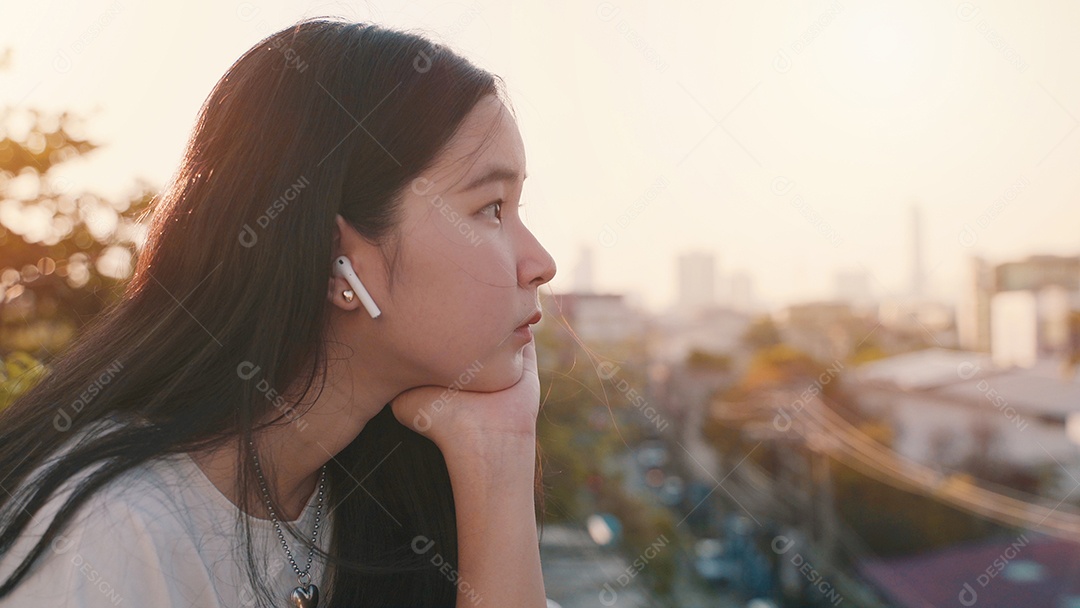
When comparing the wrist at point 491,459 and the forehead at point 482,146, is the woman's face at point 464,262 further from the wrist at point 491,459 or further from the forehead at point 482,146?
the wrist at point 491,459

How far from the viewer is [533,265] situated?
56.2 inches

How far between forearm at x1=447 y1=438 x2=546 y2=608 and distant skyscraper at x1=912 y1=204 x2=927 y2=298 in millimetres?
30950

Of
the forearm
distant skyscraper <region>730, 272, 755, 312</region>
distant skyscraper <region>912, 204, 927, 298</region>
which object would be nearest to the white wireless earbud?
the forearm

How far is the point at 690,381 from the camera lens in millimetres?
33750

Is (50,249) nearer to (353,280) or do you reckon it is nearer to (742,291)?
(353,280)

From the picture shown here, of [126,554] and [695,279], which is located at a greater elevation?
[126,554]

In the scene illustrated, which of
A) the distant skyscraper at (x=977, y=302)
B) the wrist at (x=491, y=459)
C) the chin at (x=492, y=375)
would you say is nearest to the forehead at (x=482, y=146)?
the chin at (x=492, y=375)

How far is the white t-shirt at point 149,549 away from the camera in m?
1.07

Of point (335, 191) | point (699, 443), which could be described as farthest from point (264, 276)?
point (699, 443)

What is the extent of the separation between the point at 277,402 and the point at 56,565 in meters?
0.36

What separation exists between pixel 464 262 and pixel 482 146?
0.61 feet

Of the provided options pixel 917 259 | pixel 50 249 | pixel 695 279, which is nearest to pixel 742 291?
pixel 695 279

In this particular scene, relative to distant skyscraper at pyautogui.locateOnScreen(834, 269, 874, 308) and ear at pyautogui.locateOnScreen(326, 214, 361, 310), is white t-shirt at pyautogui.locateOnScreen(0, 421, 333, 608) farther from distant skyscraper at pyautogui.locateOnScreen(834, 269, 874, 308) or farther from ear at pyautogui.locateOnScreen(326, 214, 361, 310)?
distant skyscraper at pyautogui.locateOnScreen(834, 269, 874, 308)

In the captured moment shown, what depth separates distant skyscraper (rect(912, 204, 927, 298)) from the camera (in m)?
29.9
